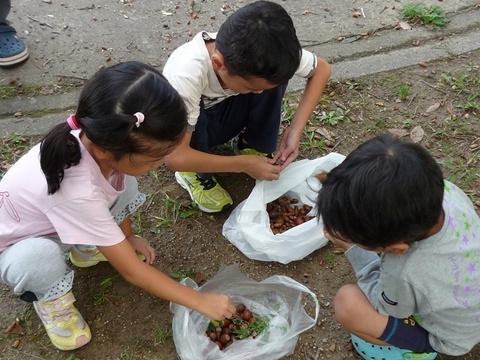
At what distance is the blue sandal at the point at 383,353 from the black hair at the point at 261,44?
101 centimetres

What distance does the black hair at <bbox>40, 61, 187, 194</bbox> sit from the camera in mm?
1419

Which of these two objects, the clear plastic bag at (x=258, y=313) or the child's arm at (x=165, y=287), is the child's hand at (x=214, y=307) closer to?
the child's arm at (x=165, y=287)

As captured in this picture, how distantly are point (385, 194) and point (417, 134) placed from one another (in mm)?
1543

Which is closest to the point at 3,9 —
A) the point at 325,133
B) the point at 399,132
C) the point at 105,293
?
the point at 105,293

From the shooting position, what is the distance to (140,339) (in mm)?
1938

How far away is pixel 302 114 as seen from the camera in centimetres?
232

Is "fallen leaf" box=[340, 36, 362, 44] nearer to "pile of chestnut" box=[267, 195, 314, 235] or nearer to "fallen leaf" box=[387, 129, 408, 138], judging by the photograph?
"fallen leaf" box=[387, 129, 408, 138]

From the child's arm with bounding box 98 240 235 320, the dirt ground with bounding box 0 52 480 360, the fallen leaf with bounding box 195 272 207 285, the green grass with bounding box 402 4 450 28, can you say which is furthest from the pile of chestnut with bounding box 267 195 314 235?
the green grass with bounding box 402 4 450 28

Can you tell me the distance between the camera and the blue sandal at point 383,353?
1.72 metres

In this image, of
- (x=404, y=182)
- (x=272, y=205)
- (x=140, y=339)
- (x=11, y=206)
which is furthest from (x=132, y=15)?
(x=404, y=182)

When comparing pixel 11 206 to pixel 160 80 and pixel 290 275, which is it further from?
pixel 290 275

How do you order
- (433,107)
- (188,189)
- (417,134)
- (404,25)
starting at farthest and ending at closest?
(404,25)
(433,107)
(417,134)
(188,189)

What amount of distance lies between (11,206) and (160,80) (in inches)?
27.6

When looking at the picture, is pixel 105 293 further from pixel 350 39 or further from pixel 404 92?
pixel 350 39
